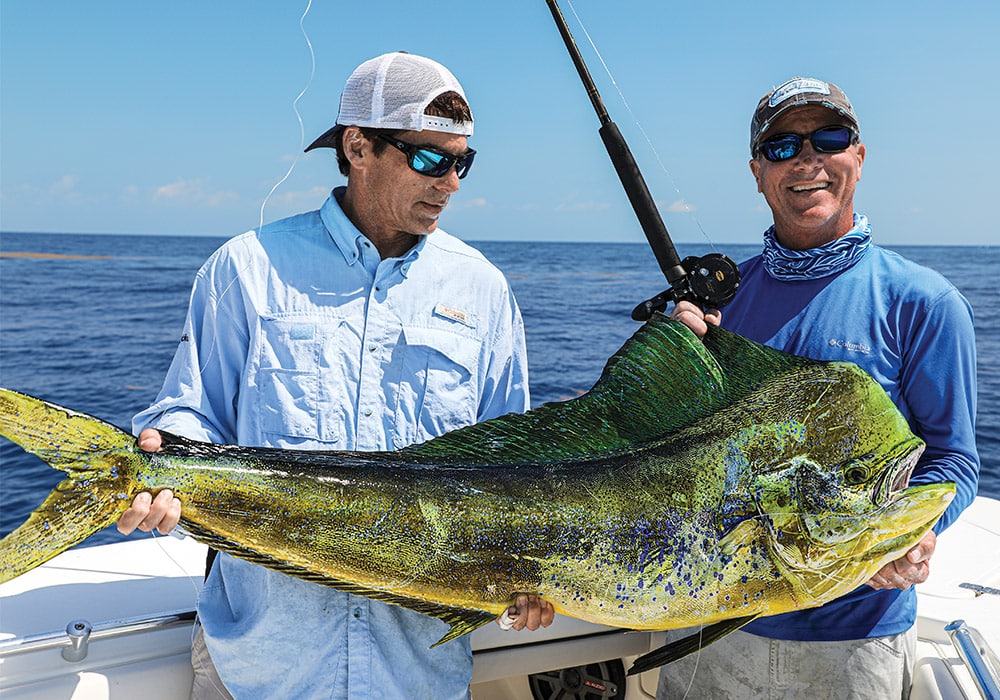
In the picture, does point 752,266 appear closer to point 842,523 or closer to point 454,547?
point 842,523

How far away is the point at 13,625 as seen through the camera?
2.63 m

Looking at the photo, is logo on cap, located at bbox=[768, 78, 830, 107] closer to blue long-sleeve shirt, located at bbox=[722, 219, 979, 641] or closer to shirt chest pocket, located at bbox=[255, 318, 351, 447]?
blue long-sleeve shirt, located at bbox=[722, 219, 979, 641]

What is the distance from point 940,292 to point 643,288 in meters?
41.9

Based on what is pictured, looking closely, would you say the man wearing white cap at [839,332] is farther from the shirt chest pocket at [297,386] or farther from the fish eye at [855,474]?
the shirt chest pocket at [297,386]

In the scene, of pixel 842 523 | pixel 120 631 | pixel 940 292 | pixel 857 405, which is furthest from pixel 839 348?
pixel 120 631

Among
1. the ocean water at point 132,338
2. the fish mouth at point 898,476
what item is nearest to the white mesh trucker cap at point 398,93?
the fish mouth at point 898,476

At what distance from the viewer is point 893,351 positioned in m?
2.21

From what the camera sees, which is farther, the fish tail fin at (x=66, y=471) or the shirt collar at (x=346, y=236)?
the shirt collar at (x=346, y=236)

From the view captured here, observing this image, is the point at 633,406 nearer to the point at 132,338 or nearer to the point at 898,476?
the point at 898,476

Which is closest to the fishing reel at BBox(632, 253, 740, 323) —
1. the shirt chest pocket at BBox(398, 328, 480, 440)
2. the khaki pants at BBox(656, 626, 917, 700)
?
the shirt chest pocket at BBox(398, 328, 480, 440)

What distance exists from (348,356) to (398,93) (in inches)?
27.6

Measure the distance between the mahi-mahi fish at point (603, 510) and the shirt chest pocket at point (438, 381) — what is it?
0.35 meters

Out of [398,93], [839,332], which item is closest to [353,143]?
[398,93]

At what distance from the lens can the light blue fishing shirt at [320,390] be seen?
7.01ft
